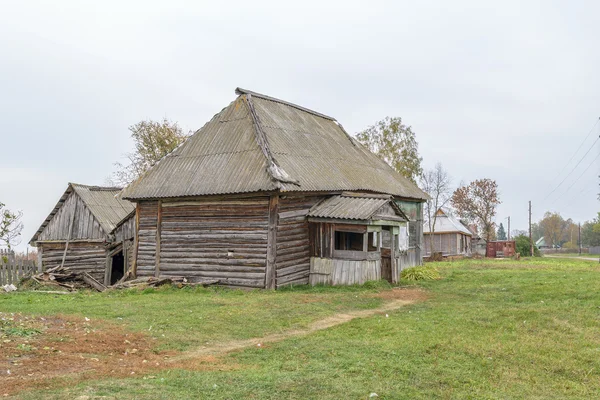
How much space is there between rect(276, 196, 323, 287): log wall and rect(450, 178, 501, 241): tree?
46520mm

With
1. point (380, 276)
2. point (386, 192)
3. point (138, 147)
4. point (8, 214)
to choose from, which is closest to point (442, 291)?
point (380, 276)

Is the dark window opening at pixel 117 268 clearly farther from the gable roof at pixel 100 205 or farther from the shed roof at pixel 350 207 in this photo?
the shed roof at pixel 350 207

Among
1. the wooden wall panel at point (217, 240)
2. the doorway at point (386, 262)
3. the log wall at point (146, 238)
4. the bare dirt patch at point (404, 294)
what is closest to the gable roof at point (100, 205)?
the log wall at point (146, 238)

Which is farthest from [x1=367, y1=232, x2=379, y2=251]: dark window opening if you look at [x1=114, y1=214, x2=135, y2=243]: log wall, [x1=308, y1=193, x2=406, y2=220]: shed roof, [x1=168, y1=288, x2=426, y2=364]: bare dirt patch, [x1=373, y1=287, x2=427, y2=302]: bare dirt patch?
[x1=114, y1=214, x2=135, y2=243]: log wall

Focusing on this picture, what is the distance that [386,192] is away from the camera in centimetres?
2502

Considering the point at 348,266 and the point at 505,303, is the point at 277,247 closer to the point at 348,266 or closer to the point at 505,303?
the point at 348,266

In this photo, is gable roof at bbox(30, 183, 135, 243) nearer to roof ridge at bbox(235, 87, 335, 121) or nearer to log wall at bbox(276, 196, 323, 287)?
roof ridge at bbox(235, 87, 335, 121)

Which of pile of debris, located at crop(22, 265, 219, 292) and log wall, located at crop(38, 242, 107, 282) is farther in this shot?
log wall, located at crop(38, 242, 107, 282)

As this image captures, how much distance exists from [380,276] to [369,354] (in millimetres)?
11132

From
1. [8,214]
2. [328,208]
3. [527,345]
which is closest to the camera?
[527,345]

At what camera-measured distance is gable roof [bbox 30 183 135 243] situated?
26625 mm

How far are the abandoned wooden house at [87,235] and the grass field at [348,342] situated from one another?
308 inches

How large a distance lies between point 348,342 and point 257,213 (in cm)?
942

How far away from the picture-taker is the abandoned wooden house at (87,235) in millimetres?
25812
